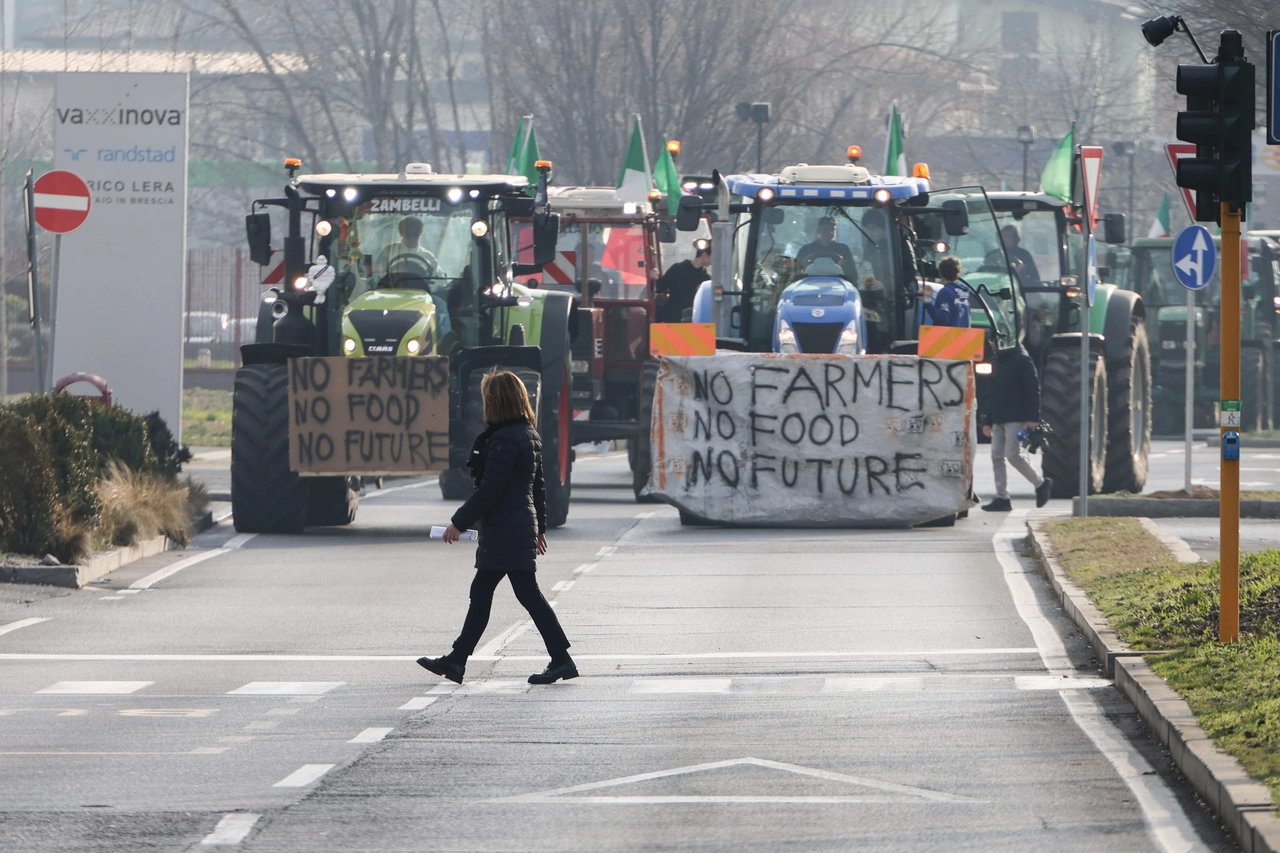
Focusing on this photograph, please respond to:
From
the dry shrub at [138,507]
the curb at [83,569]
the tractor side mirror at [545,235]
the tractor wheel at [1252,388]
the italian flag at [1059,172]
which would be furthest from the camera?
the tractor wheel at [1252,388]

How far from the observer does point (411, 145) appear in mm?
51594

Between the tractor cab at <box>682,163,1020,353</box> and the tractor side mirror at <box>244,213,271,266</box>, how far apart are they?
150 inches

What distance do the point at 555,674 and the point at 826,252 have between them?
1019 centimetres

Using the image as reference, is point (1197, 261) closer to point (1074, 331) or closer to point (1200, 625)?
point (1074, 331)

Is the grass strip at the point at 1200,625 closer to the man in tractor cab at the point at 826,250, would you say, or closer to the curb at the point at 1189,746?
the curb at the point at 1189,746

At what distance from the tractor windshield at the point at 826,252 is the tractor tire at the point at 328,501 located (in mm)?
4209

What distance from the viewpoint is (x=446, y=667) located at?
11.1 m

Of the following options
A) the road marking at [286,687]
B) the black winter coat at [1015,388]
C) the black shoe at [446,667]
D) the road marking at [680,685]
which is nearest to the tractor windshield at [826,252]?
the black winter coat at [1015,388]

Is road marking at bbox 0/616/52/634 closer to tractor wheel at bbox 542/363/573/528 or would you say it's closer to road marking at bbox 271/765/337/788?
road marking at bbox 271/765/337/788

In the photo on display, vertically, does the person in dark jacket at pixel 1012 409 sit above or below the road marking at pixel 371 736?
above

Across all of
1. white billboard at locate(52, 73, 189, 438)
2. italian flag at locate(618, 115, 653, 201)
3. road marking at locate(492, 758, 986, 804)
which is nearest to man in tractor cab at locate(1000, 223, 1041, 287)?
italian flag at locate(618, 115, 653, 201)

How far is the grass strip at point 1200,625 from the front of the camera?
28.4ft

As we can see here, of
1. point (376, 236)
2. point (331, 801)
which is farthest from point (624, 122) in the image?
point (331, 801)

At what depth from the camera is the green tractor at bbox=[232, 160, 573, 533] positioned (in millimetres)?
18863
